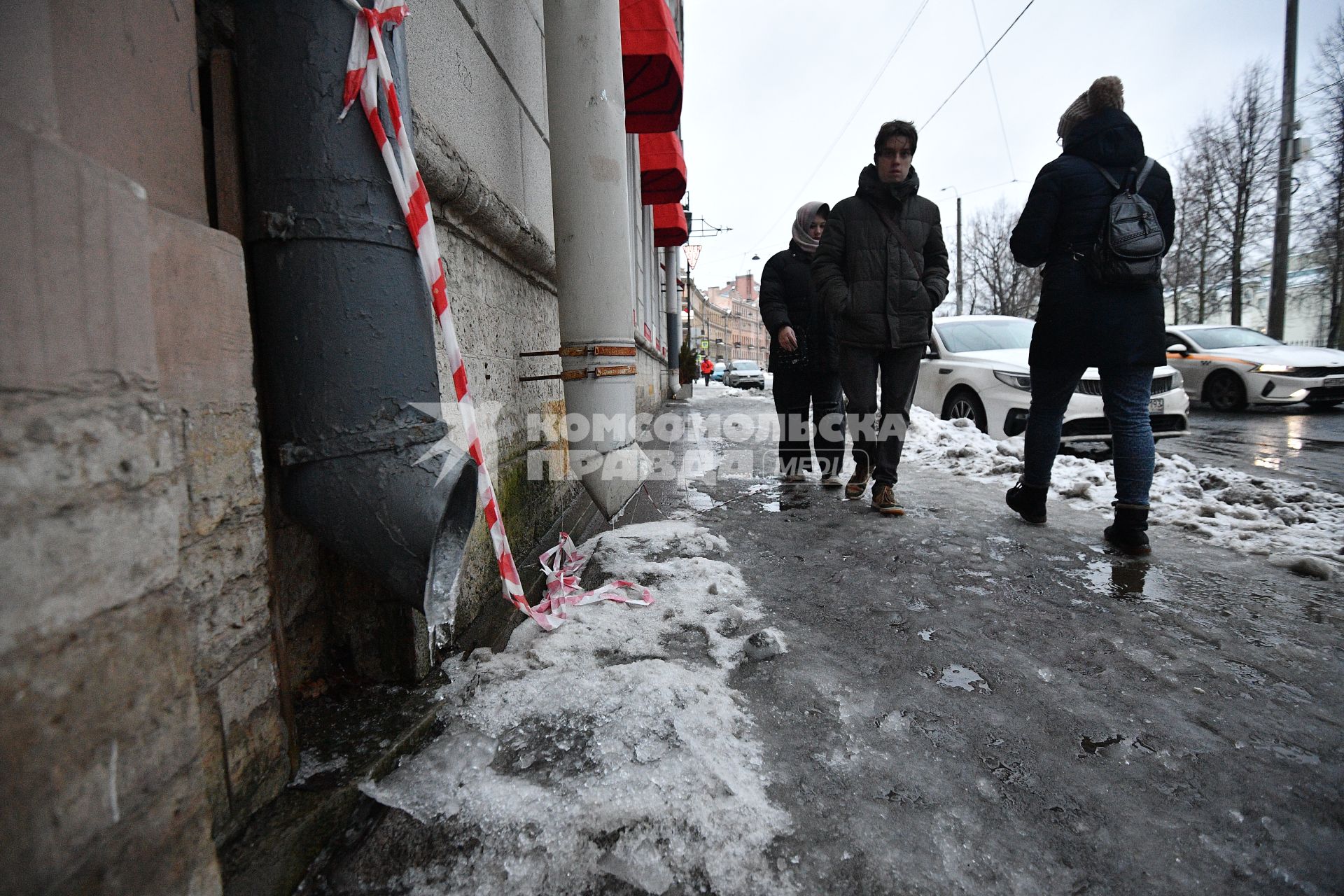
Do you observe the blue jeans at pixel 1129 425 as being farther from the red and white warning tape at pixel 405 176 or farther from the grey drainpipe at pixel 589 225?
the red and white warning tape at pixel 405 176

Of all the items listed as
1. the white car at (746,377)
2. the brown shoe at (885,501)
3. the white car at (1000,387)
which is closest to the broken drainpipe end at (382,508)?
the brown shoe at (885,501)

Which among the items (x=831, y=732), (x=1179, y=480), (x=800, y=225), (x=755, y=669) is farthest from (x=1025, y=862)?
(x=800, y=225)

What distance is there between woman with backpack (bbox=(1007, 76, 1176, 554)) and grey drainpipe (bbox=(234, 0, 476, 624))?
2.84 metres

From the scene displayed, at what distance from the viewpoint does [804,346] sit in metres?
4.37

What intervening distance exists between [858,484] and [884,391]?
2.06 ft

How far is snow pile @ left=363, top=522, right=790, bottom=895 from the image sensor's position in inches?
43.6

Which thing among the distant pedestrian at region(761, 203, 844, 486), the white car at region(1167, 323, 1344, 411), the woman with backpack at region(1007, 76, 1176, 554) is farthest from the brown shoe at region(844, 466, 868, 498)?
the white car at region(1167, 323, 1344, 411)

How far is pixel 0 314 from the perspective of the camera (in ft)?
2.13

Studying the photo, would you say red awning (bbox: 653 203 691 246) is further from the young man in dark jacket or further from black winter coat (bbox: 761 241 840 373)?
the young man in dark jacket

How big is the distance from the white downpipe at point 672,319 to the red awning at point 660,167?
6.03m

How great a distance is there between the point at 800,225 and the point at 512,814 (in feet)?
13.6

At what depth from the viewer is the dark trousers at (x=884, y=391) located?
3727 mm

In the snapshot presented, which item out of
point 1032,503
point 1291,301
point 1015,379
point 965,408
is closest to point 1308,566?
point 1032,503

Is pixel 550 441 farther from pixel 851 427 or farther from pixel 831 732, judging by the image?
pixel 831 732
